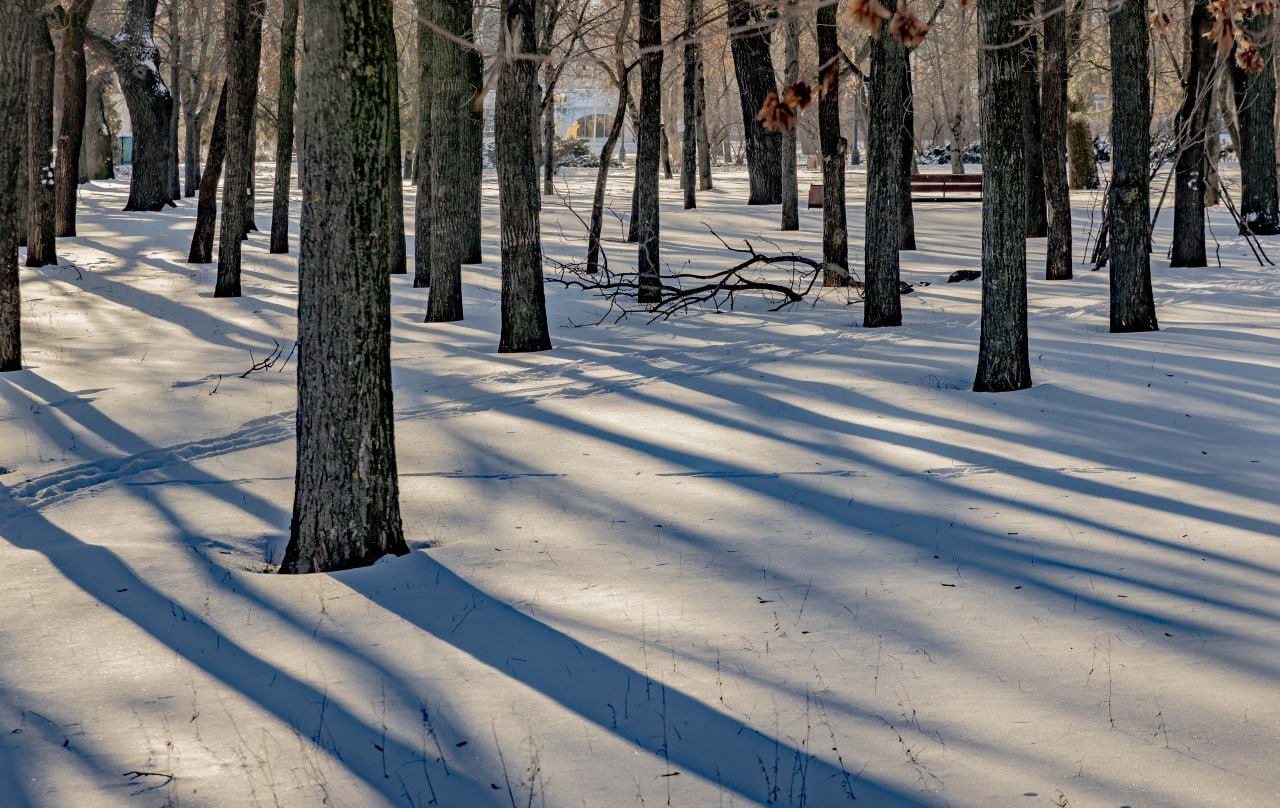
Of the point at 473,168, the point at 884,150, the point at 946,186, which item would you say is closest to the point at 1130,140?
→ the point at 884,150

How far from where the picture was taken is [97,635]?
5.44 m

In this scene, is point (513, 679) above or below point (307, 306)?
below

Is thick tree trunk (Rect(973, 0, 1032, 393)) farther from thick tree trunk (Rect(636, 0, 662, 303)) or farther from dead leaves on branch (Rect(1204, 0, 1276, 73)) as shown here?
thick tree trunk (Rect(636, 0, 662, 303))

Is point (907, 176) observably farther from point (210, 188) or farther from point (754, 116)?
point (210, 188)

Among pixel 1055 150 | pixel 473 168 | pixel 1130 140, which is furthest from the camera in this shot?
pixel 473 168

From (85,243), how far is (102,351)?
38.8 feet

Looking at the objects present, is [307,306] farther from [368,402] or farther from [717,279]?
[717,279]

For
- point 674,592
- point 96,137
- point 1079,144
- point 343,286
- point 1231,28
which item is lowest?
point 674,592

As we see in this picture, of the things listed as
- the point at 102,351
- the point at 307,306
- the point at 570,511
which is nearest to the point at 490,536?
the point at 570,511

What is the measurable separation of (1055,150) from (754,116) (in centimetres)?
1025

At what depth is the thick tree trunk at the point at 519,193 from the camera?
12534 mm

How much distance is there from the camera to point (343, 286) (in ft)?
20.0

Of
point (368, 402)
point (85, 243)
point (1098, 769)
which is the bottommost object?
point (1098, 769)

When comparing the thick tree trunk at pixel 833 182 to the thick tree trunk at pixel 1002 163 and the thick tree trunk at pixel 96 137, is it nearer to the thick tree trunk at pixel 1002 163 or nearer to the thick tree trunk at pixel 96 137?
the thick tree trunk at pixel 1002 163
